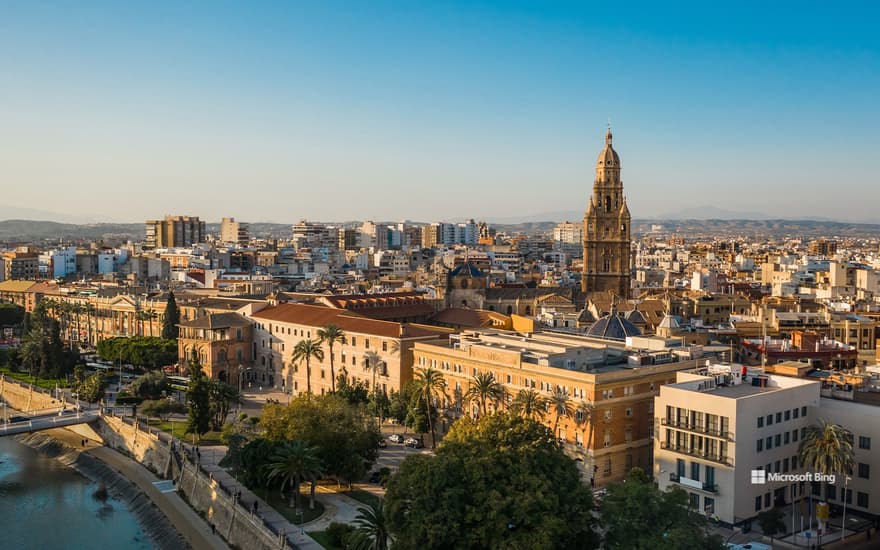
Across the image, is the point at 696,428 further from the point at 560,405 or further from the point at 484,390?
the point at 484,390

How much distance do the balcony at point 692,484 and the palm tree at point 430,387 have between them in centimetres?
2109

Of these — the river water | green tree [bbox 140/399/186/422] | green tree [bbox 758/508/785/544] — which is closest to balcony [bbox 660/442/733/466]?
green tree [bbox 758/508/785/544]

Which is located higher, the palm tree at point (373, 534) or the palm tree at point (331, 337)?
→ the palm tree at point (331, 337)

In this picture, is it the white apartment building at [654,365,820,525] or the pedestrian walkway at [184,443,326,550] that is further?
the pedestrian walkway at [184,443,326,550]

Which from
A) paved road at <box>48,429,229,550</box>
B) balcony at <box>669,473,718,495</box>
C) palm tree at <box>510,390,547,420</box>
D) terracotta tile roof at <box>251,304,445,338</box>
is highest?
terracotta tile roof at <box>251,304,445,338</box>

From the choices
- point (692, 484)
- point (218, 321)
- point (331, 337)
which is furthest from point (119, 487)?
point (692, 484)

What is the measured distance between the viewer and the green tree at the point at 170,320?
346ft

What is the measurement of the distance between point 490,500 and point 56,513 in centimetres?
4008

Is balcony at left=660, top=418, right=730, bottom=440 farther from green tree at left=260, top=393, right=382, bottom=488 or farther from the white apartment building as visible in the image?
green tree at left=260, top=393, right=382, bottom=488

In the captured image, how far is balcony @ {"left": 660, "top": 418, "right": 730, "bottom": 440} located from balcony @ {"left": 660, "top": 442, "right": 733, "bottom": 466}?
→ 114 cm

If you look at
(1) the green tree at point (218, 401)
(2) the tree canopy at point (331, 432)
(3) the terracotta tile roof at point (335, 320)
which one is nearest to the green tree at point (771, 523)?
(2) the tree canopy at point (331, 432)

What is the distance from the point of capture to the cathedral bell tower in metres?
120

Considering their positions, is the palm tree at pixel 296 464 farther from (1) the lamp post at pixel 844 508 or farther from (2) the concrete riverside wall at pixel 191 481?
(1) the lamp post at pixel 844 508

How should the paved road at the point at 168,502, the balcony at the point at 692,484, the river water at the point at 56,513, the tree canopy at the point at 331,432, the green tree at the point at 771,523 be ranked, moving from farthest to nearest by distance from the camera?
the river water at the point at 56,513, the tree canopy at the point at 331,432, the paved road at the point at 168,502, the balcony at the point at 692,484, the green tree at the point at 771,523
